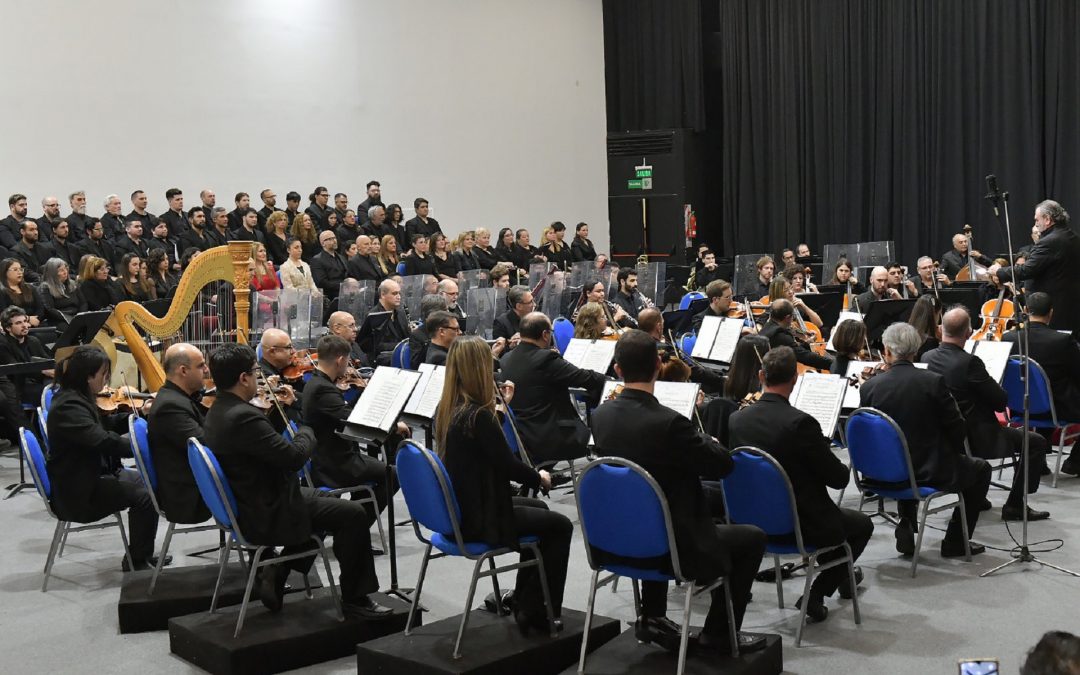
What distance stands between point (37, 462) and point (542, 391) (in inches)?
106

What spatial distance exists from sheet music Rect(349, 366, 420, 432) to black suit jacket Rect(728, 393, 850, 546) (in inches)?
57.0

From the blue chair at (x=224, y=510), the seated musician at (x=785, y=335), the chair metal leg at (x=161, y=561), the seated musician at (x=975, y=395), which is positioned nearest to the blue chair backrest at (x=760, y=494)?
the blue chair at (x=224, y=510)

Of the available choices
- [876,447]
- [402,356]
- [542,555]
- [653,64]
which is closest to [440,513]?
[542,555]

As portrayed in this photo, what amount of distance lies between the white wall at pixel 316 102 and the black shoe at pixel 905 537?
35.7ft

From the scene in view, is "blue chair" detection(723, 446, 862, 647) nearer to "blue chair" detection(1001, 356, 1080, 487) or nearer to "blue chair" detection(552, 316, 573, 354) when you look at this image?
"blue chair" detection(1001, 356, 1080, 487)

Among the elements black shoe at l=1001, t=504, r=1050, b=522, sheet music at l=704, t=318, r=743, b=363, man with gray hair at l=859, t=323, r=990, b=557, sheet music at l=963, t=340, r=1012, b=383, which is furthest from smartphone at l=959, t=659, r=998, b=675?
sheet music at l=704, t=318, r=743, b=363

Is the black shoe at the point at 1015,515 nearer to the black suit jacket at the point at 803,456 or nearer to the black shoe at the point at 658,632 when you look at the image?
the black suit jacket at the point at 803,456

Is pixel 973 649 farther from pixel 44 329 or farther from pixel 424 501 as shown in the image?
pixel 44 329

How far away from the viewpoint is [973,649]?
4312mm

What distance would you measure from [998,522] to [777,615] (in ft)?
6.42

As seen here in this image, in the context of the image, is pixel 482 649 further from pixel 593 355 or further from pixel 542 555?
pixel 593 355

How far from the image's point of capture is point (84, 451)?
5539 mm

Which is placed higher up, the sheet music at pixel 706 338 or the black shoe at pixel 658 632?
the sheet music at pixel 706 338

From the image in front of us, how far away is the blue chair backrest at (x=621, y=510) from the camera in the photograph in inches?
151
